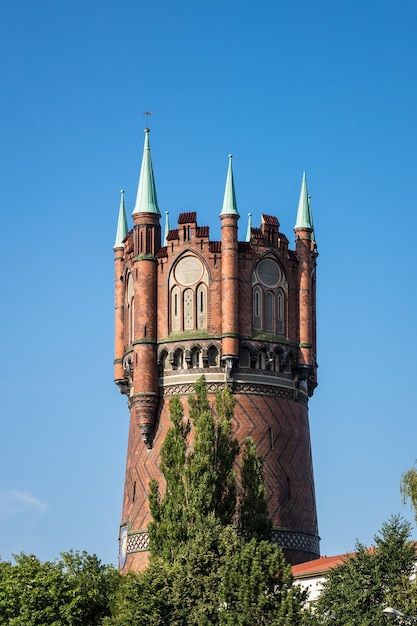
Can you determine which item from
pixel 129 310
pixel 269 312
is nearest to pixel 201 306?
pixel 269 312

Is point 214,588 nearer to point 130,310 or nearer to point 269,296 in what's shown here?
point 269,296

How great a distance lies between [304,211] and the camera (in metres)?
75.3

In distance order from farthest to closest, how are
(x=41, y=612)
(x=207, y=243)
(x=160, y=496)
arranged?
(x=207, y=243)
(x=160, y=496)
(x=41, y=612)

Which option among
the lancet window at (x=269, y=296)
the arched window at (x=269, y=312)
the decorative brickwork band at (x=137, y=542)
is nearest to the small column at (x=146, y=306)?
the decorative brickwork band at (x=137, y=542)

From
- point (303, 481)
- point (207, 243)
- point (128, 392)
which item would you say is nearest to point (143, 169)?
point (207, 243)

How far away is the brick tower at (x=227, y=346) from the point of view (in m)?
70.9

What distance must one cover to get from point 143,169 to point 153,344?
762 centimetres

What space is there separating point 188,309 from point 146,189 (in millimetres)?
5545

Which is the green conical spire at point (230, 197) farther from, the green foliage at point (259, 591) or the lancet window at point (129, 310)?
the green foliage at point (259, 591)

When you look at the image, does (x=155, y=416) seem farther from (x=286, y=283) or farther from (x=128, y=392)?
(x=286, y=283)

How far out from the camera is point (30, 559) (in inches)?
2557

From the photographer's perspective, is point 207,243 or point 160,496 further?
point 207,243

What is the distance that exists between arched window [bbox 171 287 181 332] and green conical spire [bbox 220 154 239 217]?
12.2 feet

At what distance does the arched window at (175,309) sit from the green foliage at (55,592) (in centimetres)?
1078
